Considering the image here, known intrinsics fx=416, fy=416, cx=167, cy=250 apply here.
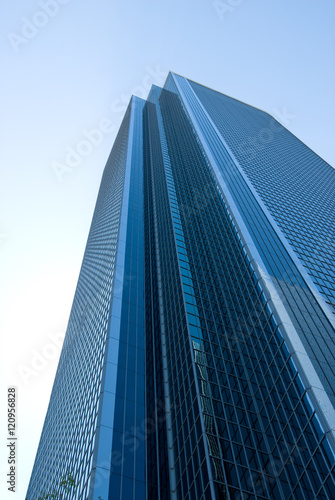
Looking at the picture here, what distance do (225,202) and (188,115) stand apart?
186 ft

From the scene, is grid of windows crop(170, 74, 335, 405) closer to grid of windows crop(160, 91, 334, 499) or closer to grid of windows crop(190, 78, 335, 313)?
grid of windows crop(160, 91, 334, 499)

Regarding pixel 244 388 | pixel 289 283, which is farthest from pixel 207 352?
pixel 289 283

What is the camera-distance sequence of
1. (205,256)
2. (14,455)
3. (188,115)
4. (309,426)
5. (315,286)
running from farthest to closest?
1. (188,115)
2. (205,256)
3. (315,286)
4. (14,455)
5. (309,426)

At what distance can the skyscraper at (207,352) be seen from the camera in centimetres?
2953

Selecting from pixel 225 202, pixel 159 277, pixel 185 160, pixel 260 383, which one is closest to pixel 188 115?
pixel 185 160

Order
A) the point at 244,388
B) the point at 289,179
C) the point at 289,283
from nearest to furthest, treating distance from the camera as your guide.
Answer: the point at 244,388 → the point at 289,283 → the point at 289,179

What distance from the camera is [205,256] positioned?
181 feet

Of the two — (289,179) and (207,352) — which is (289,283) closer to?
(207,352)

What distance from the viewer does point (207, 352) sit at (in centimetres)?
3912

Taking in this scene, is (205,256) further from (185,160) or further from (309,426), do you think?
(185,160)

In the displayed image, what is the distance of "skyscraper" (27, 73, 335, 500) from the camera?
1163 inches

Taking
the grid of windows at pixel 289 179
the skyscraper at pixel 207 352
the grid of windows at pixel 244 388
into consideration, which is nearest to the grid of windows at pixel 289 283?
the skyscraper at pixel 207 352

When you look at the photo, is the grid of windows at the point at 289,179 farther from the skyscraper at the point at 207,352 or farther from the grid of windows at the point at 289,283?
the grid of windows at the point at 289,283

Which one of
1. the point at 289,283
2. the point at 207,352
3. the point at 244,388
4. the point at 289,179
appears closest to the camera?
the point at 244,388
